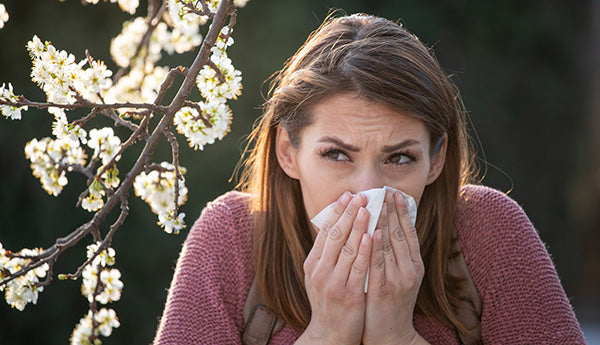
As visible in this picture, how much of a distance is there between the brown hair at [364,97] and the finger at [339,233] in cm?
28

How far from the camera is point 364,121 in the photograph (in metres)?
1.85

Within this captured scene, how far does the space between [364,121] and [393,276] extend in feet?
1.45

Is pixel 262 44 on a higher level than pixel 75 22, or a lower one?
lower

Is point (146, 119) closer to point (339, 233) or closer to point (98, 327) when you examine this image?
point (339, 233)

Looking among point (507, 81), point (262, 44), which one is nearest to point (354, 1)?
point (262, 44)

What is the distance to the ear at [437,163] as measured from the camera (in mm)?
2076

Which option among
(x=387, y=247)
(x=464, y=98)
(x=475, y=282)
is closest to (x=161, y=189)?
(x=387, y=247)

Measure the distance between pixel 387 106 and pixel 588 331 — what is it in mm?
4414

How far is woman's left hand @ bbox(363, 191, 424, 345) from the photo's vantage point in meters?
1.81

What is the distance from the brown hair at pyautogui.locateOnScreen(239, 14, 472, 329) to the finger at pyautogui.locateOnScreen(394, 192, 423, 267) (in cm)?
25

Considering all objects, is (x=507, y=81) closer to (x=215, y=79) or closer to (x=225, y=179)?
(x=225, y=179)

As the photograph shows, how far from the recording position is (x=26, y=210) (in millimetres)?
3959

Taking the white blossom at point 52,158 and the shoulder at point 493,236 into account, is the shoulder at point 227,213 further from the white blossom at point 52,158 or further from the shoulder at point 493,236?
the shoulder at point 493,236

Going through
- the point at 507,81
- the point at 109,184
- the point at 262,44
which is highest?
the point at 262,44
